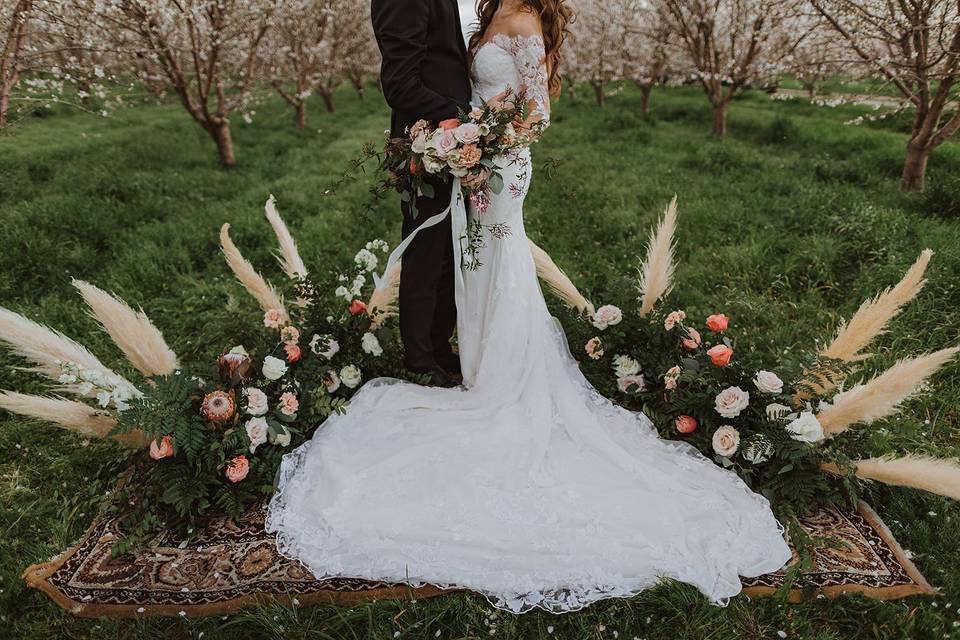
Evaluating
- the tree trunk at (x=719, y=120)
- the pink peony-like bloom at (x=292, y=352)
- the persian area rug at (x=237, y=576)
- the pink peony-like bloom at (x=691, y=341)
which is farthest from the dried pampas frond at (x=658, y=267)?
the tree trunk at (x=719, y=120)

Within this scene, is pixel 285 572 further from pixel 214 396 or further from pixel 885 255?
pixel 885 255

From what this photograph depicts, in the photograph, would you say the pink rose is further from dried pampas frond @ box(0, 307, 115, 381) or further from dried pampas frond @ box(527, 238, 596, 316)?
dried pampas frond @ box(0, 307, 115, 381)

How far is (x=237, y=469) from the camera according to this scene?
116 inches

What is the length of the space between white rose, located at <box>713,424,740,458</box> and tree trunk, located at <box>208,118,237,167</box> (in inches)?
344

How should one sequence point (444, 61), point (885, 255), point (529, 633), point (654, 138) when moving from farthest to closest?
point (654, 138) → point (885, 255) → point (444, 61) → point (529, 633)

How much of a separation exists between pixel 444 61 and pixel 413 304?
141 cm

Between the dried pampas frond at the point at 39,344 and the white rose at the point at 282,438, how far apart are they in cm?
91

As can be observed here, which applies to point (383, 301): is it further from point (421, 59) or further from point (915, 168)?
point (915, 168)

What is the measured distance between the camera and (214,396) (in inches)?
120

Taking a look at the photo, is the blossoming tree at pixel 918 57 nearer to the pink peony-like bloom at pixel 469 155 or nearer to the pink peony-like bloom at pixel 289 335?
the pink peony-like bloom at pixel 469 155

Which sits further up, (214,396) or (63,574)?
(214,396)

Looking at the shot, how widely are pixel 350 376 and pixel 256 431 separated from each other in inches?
29.3

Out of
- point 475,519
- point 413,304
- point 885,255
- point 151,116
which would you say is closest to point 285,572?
point 475,519

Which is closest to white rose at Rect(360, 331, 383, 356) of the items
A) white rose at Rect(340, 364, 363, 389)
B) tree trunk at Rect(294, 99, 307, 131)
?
white rose at Rect(340, 364, 363, 389)
